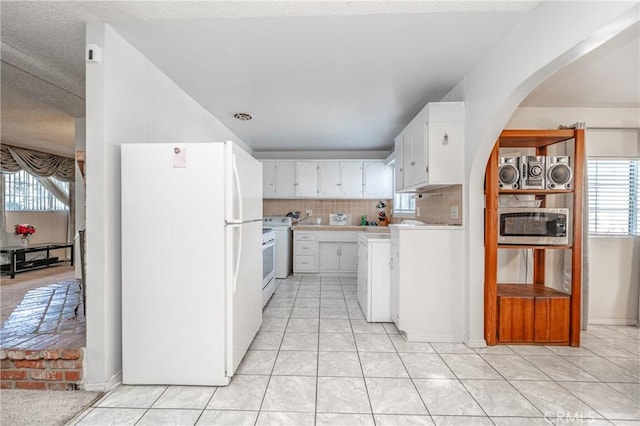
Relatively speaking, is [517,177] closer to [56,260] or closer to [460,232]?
[460,232]

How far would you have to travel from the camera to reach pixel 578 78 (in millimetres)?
2529

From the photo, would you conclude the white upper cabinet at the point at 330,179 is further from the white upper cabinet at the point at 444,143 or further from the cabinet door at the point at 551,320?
the cabinet door at the point at 551,320

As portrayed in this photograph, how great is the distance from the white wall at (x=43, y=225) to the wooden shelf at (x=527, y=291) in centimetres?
790

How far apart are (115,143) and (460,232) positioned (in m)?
2.92

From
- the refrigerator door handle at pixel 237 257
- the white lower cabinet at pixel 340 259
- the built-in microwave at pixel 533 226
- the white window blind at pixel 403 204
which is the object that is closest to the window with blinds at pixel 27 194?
the white lower cabinet at pixel 340 259

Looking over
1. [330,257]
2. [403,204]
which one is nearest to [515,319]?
[403,204]

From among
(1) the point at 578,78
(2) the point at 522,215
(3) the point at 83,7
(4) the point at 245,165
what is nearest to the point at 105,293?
(4) the point at 245,165

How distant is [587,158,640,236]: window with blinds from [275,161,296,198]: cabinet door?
4356mm

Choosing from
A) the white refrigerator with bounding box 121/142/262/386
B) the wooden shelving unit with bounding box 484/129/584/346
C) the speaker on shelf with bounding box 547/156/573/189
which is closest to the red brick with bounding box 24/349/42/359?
the white refrigerator with bounding box 121/142/262/386

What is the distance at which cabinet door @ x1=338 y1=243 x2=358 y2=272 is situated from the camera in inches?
212

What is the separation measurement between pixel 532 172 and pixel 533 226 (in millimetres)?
490

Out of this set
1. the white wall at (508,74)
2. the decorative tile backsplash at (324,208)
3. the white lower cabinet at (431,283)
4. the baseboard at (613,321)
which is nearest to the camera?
the white wall at (508,74)

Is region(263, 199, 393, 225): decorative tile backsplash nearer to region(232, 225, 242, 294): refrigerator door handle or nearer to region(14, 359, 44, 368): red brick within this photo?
region(232, 225, 242, 294): refrigerator door handle

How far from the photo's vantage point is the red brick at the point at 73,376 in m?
1.90
